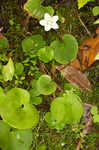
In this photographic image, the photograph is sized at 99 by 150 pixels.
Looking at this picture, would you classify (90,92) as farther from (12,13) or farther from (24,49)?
(12,13)

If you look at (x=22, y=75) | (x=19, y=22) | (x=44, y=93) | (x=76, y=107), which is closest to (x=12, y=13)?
(x=19, y=22)

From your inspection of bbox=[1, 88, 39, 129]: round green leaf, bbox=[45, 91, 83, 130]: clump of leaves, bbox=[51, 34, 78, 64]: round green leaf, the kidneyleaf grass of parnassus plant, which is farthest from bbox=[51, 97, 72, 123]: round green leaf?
the kidneyleaf grass of parnassus plant

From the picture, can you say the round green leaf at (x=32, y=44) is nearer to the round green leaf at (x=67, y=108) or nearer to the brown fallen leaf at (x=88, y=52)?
the brown fallen leaf at (x=88, y=52)

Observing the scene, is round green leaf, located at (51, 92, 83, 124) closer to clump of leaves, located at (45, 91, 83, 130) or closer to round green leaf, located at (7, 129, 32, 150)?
clump of leaves, located at (45, 91, 83, 130)

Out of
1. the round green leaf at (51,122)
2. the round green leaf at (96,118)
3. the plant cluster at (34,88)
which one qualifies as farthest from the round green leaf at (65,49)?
the round green leaf at (96,118)

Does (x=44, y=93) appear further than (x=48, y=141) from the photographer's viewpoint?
No

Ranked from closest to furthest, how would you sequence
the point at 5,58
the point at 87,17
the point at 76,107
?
the point at 76,107 → the point at 5,58 → the point at 87,17
